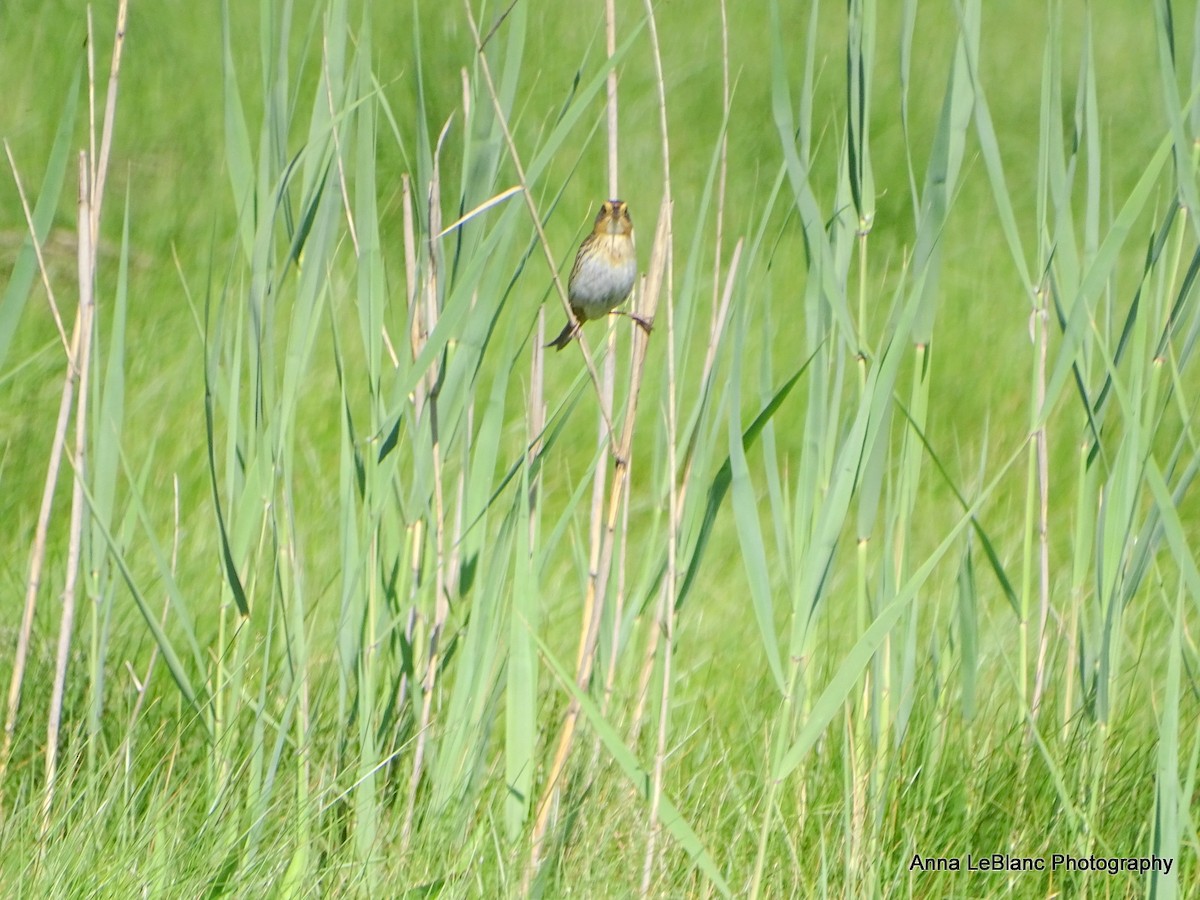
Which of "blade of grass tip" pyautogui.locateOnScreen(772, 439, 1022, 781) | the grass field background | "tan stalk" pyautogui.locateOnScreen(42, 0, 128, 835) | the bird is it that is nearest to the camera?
"blade of grass tip" pyautogui.locateOnScreen(772, 439, 1022, 781)

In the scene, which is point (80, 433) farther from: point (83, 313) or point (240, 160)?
point (240, 160)

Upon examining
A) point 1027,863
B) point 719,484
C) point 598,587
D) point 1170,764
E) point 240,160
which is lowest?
point 1027,863

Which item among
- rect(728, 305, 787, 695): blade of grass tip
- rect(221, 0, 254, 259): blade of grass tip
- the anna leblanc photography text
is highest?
rect(221, 0, 254, 259): blade of grass tip

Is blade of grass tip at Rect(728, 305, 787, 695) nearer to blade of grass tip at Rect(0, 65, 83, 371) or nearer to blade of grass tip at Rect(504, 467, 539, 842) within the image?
blade of grass tip at Rect(504, 467, 539, 842)

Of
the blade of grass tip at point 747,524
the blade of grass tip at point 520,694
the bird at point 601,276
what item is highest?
the bird at point 601,276

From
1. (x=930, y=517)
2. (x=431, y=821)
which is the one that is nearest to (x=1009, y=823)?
(x=431, y=821)

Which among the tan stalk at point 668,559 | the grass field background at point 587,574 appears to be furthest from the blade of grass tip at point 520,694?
the tan stalk at point 668,559

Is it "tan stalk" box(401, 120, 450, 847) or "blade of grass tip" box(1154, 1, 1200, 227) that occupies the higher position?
"blade of grass tip" box(1154, 1, 1200, 227)

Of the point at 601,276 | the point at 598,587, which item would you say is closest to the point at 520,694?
the point at 598,587

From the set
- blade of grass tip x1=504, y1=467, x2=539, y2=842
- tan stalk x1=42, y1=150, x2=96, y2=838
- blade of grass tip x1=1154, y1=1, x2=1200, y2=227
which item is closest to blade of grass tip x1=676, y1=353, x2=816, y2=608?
blade of grass tip x1=504, y1=467, x2=539, y2=842

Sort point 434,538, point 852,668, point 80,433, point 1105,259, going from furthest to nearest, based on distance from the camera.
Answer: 1. point 80,433
2. point 434,538
3. point 1105,259
4. point 852,668

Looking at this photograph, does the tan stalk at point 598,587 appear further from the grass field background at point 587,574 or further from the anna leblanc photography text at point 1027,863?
the anna leblanc photography text at point 1027,863

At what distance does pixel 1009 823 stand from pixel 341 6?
3.80 feet

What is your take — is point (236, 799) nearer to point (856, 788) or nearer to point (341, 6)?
point (856, 788)
